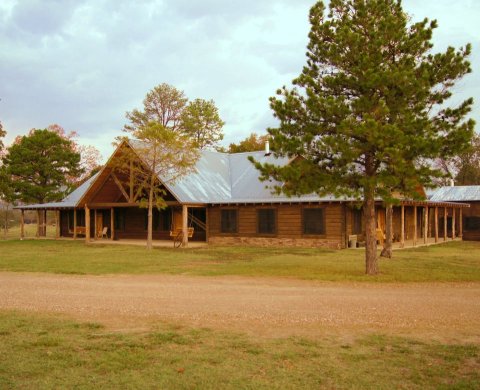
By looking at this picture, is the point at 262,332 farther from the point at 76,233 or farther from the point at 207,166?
the point at 76,233

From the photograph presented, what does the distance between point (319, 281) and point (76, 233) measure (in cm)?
2718

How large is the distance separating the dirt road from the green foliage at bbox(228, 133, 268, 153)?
124 feet

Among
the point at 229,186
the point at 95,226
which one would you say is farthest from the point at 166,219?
the point at 95,226

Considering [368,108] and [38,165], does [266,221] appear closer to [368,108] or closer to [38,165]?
[368,108]

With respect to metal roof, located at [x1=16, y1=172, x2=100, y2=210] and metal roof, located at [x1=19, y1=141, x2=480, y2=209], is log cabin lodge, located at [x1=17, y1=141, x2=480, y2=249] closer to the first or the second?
metal roof, located at [x1=19, y1=141, x2=480, y2=209]

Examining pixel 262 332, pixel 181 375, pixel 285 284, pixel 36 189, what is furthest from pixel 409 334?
pixel 36 189

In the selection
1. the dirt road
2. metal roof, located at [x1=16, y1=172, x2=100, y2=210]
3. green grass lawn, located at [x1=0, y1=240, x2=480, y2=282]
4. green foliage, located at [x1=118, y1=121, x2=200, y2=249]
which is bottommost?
green grass lawn, located at [x1=0, y1=240, x2=480, y2=282]

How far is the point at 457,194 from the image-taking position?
37.6 metres

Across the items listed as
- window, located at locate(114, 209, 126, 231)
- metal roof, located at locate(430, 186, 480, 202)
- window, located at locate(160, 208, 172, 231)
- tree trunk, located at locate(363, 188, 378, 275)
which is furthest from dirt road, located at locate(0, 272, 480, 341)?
metal roof, located at locate(430, 186, 480, 202)

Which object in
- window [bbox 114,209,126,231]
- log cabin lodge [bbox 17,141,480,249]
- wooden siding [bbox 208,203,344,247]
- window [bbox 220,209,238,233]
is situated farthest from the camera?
window [bbox 114,209,126,231]

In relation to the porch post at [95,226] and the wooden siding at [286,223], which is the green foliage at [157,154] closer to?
the wooden siding at [286,223]

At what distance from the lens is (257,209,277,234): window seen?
94.0 feet

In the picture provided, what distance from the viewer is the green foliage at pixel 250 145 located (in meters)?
52.0

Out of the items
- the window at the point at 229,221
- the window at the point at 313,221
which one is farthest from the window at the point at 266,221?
the window at the point at 313,221
